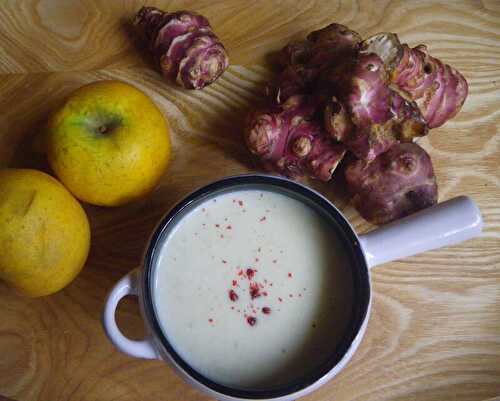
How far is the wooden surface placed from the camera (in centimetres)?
82

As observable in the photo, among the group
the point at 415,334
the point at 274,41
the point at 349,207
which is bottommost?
the point at 415,334

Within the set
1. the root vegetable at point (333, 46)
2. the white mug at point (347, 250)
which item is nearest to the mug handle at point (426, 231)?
the white mug at point (347, 250)

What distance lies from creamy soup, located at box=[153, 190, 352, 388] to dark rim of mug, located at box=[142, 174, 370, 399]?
0.02 m

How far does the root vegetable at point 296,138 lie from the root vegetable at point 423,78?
0.12 m

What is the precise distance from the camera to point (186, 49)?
0.87 metres

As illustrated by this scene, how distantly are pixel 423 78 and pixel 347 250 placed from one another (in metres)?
0.31

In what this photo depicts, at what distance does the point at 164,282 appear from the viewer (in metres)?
0.71

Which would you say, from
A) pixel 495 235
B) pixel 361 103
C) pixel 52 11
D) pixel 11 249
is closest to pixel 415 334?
pixel 495 235

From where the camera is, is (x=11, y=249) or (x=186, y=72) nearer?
(x=11, y=249)

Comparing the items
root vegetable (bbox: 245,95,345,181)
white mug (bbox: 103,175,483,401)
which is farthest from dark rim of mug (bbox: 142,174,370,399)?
root vegetable (bbox: 245,95,345,181)

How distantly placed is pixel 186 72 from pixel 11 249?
1.19 ft

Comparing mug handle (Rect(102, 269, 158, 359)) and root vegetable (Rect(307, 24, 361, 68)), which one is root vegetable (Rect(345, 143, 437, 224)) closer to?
root vegetable (Rect(307, 24, 361, 68))

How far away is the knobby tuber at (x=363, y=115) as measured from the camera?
30.9 inches

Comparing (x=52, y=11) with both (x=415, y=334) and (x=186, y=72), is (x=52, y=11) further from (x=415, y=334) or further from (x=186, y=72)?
(x=415, y=334)
